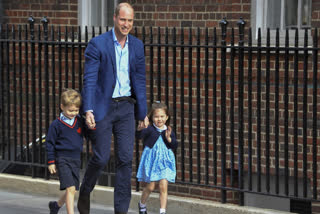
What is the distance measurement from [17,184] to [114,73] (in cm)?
288

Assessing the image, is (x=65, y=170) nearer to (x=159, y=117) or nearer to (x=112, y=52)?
(x=159, y=117)

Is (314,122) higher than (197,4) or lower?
lower

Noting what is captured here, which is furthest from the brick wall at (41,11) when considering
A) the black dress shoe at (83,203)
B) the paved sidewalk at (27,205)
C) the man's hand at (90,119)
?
the man's hand at (90,119)

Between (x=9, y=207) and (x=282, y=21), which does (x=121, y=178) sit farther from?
(x=282, y=21)

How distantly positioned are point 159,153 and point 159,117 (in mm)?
333

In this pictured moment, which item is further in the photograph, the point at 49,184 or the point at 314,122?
the point at 49,184

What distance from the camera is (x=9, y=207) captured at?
27.0 ft

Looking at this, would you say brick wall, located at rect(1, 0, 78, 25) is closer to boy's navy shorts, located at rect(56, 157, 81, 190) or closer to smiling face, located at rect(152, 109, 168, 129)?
smiling face, located at rect(152, 109, 168, 129)

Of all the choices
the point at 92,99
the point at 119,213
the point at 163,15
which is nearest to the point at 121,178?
the point at 119,213

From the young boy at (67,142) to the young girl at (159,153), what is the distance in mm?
667

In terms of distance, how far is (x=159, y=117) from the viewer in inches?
289

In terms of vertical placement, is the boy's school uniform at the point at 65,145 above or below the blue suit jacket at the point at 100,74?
below

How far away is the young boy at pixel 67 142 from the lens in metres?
6.90

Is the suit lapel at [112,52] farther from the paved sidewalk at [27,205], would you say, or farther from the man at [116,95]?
the paved sidewalk at [27,205]
